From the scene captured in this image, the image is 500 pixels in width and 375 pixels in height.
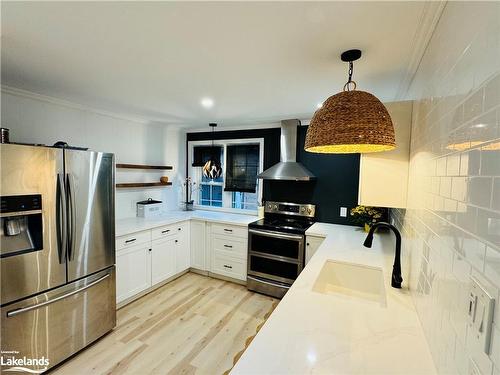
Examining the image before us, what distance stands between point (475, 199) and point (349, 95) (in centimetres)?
70

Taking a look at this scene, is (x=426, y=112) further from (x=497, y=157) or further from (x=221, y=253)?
(x=221, y=253)

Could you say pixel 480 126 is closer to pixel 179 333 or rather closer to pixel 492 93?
pixel 492 93

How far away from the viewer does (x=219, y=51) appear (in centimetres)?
150

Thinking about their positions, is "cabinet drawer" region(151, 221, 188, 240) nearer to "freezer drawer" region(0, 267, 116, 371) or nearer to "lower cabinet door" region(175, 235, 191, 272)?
"lower cabinet door" region(175, 235, 191, 272)

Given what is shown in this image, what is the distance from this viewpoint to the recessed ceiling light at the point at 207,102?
2.50 meters

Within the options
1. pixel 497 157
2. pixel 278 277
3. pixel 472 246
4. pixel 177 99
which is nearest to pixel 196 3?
pixel 497 157

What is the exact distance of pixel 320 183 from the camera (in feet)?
11.0

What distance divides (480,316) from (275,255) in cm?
257

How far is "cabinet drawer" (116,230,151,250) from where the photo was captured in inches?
104

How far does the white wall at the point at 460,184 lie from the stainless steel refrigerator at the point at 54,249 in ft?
7.69

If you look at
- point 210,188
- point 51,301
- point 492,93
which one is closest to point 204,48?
point 492,93

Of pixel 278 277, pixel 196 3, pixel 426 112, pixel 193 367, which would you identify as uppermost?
pixel 196 3

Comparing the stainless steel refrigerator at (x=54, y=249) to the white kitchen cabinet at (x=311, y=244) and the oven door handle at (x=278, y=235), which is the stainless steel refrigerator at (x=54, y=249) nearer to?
the oven door handle at (x=278, y=235)

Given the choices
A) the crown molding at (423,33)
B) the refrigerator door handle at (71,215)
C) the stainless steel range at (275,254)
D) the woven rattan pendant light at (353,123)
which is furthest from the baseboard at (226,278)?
the crown molding at (423,33)
